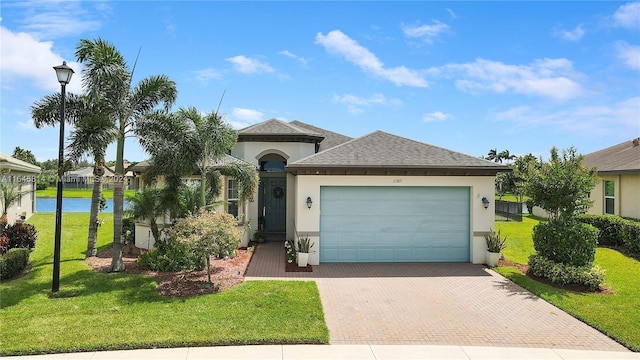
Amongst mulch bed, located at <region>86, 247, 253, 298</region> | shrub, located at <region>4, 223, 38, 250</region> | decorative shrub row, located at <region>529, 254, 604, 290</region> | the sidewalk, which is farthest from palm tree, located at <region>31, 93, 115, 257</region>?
decorative shrub row, located at <region>529, 254, 604, 290</region>

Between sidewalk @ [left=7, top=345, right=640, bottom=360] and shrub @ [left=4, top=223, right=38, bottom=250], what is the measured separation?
986 centimetres

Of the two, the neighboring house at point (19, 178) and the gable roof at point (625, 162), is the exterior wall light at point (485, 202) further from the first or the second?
the neighboring house at point (19, 178)

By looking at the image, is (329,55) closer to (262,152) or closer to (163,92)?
(262,152)

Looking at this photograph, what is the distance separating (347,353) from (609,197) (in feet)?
63.0

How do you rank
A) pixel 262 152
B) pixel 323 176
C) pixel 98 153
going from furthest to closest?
pixel 262 152 < pixel 323 176 < pixel 98 153

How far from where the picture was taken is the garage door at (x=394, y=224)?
1318 cm

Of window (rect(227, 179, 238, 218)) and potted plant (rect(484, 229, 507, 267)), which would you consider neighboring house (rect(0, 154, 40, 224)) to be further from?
potted plant (rect(484, 229, 507, 267))

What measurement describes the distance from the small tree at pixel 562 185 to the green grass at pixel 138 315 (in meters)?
7.79

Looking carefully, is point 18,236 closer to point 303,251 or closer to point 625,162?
point 303,251

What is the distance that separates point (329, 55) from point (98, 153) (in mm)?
9784

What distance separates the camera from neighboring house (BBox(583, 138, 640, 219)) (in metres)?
16.7

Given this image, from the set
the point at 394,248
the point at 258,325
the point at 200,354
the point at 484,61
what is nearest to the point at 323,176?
the point at 394,248

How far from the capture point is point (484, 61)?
15.5 metres

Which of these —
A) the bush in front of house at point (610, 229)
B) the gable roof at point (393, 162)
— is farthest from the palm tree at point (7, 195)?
the bush in front of house at point (610, 229)
